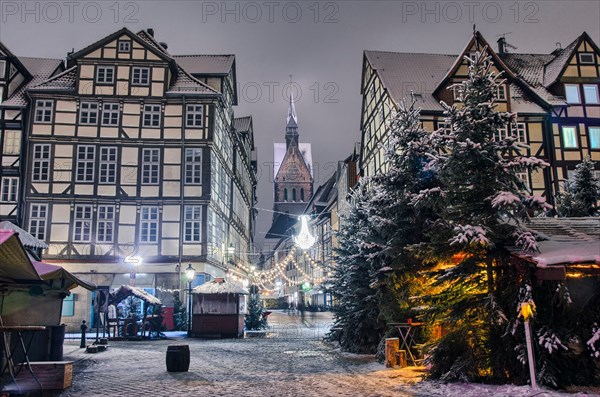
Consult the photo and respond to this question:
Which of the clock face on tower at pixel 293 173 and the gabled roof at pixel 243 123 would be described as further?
the clock face on tower at pixel 293 173

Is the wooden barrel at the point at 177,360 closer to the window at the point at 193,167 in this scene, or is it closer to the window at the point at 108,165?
the window at the point at 193,167

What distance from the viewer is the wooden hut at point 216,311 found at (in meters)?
29.5

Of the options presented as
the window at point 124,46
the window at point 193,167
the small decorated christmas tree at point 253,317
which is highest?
the window at point 124,46

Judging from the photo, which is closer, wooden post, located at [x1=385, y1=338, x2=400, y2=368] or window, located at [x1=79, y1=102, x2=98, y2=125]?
wooden post, located at [x1=385, y1=338, x2=400, y2=368]

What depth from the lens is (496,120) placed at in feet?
43.0

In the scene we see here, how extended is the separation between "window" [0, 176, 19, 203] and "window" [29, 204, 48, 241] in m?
1.58

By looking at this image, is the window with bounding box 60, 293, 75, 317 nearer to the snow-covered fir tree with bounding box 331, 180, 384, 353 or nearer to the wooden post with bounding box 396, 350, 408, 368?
the snow-covered fir tree with bounding box 331, 180, 384, 353

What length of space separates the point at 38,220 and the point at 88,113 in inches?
286

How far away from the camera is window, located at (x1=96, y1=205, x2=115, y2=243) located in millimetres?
36112

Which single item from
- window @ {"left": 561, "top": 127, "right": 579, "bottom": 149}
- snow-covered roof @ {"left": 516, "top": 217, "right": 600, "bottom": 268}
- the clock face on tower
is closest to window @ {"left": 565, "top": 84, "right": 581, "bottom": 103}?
window @ {"left": 561, "top": 127, "right": 579, "bottom": 149}

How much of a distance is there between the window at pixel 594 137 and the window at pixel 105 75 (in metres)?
29.7

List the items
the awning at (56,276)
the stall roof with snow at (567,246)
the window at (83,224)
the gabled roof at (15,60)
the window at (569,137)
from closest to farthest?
the stall roof with snow at (567,246), the awning at (56,276), the window at (569,137), the window at (83,224), the gabled roof at (15,60)

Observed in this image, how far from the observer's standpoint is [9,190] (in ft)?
119

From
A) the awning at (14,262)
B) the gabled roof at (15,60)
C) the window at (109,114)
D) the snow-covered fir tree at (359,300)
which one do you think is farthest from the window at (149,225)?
the awning at (14,262)
